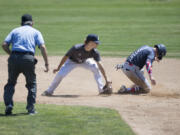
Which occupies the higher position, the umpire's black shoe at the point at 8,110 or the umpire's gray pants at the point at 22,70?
the umpire's gray pants at the point at 22,70

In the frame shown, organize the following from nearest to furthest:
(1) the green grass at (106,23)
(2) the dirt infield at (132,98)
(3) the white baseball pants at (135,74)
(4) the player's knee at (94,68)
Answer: (2) the dirt infield at (132,98)
(4) the player's knee at (94,68)
(3) the white baseball pants at (135,74)
(1) the green grass at (106,23)

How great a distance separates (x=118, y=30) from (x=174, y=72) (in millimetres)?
12182

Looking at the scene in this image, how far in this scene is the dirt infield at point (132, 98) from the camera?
9.25 m

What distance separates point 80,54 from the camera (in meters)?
11.6

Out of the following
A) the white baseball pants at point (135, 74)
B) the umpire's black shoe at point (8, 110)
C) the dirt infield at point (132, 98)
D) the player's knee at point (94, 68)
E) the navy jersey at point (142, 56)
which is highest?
the navy jersey at point (142, 56)

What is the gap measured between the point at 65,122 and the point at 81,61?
120 inches

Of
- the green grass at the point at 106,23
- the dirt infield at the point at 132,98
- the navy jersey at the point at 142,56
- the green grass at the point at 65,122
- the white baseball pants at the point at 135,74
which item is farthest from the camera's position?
the green grass at the point at 106,23

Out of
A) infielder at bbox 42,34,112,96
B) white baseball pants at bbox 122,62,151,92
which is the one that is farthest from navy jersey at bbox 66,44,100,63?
white baseball pants at bbox 122,62,151,92

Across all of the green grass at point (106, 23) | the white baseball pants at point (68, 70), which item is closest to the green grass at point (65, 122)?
the white baseball pants at point (68, 70)

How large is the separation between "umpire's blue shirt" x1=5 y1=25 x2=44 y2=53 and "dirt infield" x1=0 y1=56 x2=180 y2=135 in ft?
7.31

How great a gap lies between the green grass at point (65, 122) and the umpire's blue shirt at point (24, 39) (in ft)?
4.30

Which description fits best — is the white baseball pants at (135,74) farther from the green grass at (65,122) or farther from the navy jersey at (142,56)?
the green grass at (65,122)

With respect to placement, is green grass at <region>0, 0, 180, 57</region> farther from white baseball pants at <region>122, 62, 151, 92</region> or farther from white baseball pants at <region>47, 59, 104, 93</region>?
white baseball pants at <region>47, 59, 104, 93</region>

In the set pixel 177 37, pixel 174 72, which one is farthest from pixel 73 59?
pixel 177 37
